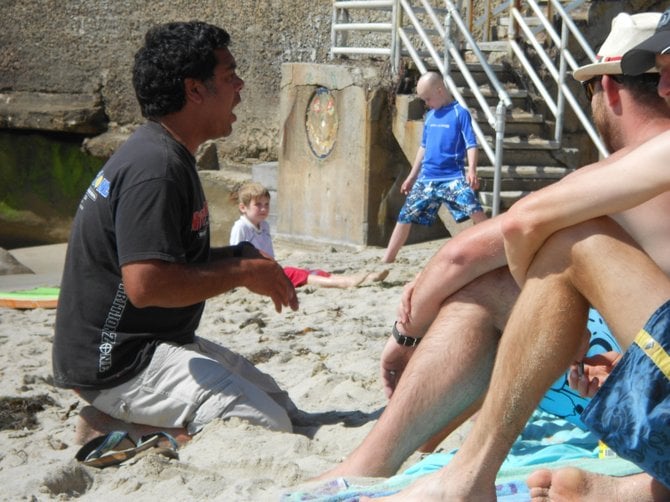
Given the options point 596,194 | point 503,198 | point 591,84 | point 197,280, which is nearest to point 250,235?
point 503,198

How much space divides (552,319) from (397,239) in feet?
19.3

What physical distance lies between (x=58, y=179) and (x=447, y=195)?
7.49m

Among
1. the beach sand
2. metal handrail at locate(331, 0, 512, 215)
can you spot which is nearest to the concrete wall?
metal handrail at locate(331, 0, 512, 215)

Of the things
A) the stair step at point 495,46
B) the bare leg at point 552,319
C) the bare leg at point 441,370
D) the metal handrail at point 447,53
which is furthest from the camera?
the stair step at point 495,46

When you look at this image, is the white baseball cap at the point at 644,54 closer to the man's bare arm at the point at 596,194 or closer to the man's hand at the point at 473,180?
the man's bare arm at the point at 596,194

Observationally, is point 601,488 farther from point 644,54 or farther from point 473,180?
Answer: point 473,180

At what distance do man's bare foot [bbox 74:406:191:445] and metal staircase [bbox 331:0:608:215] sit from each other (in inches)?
203

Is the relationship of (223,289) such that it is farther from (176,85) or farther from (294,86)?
(294,86)

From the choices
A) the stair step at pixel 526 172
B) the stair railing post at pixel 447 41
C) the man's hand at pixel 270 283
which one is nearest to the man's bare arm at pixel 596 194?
the man's hand at pixel 270 283

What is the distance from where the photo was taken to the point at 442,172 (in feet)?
26.8

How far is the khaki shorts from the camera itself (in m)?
3.61

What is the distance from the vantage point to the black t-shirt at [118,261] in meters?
3.48

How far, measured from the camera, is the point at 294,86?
33.9 ft

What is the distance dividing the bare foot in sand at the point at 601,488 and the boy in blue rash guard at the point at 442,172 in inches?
217
